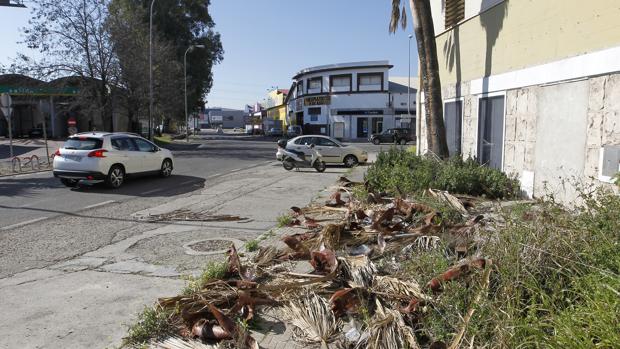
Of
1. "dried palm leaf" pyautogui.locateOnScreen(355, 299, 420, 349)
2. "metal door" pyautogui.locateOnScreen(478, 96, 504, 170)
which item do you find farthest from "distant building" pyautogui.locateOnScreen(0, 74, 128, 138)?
"dried palm leaf" pyautogui.locateOnScreen(355, 299, 420, 349)

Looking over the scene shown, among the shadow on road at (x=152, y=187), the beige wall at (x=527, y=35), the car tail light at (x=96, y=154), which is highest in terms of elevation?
the beige wall at (x=527, y=35)

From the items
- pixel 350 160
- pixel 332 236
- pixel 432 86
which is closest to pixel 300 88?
pixel 350 160

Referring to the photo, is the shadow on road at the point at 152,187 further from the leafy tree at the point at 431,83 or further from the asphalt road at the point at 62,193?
the leafy tree at the point at 431,83

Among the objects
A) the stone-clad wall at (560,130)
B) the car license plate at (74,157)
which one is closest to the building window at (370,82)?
the car license plate at (74,157)

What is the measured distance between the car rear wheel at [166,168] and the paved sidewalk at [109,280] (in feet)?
21.1

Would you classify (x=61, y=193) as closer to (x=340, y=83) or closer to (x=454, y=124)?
(x=454, y=124)

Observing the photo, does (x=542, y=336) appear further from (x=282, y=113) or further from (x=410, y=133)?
(x=282, y=113)

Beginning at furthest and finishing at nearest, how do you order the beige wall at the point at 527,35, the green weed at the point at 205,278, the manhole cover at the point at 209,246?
1. the beige wall at the point at 527,35
2. the manhole cover at the point at 209,246
3. the green weed at the point at 205,278

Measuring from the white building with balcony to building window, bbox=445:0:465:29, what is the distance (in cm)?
4558

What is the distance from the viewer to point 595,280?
124 inches

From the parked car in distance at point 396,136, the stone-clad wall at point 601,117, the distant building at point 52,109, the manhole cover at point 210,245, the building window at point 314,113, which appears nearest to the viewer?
the manhole cover at point 210,245

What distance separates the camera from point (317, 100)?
220ft

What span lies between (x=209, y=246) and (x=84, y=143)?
863cm

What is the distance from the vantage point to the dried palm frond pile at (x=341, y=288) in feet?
12.2
